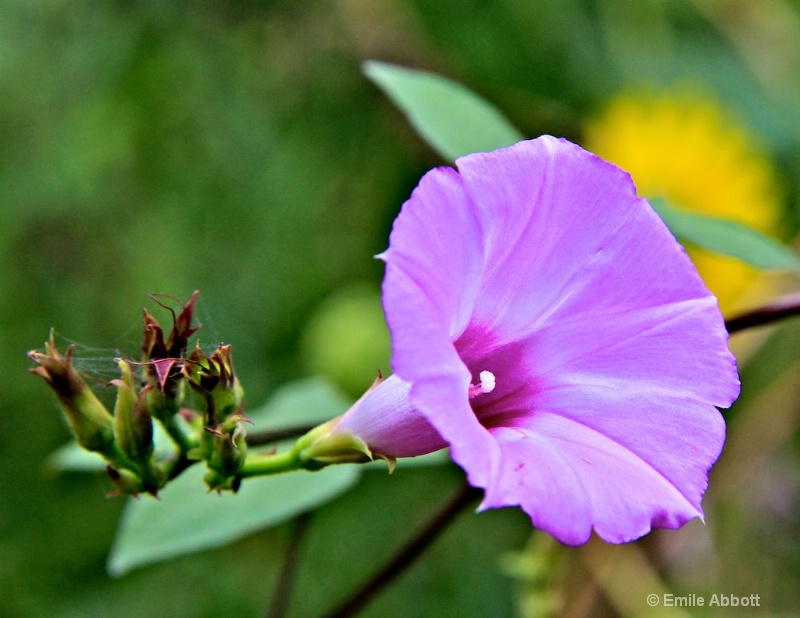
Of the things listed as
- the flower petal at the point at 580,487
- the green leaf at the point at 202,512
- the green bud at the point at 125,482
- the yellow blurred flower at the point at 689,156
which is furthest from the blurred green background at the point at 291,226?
the flower petal at the point at 580,487

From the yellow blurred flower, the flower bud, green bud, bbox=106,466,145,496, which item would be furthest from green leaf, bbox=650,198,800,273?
the yellow blurred flower

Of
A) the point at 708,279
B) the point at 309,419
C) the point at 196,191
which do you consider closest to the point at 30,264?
the point at 196,191

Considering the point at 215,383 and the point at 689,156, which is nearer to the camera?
the point at 215,383

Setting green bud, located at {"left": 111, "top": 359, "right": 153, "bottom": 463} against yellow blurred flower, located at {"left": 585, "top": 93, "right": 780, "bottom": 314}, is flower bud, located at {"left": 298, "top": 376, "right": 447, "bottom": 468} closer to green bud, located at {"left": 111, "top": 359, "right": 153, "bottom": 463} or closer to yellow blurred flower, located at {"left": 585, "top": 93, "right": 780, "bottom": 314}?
green bud, located at {"left": 111, "top": 359, "right": 153, "bottom": 463}

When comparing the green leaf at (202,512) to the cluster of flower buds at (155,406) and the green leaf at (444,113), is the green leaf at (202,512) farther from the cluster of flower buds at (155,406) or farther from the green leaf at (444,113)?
the green leaf at (444,113)

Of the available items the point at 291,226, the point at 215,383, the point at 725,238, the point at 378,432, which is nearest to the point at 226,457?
the point at 215,383

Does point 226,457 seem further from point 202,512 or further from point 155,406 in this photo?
point 202,512
